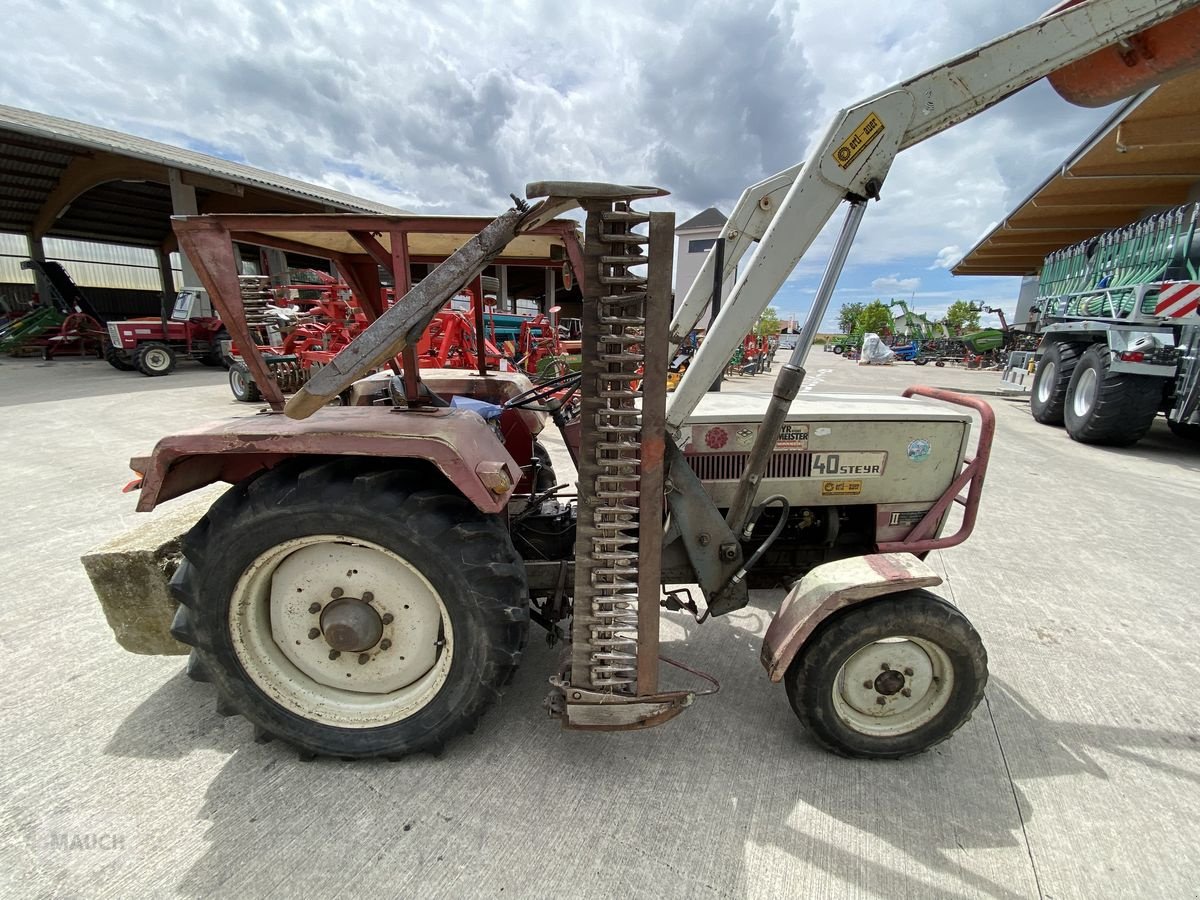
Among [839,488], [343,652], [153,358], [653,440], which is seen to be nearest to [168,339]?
[153,358]

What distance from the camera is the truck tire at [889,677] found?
5.71ft

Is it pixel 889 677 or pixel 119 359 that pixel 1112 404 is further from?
pixel 119 359

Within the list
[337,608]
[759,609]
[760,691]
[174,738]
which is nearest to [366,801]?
[337,608]

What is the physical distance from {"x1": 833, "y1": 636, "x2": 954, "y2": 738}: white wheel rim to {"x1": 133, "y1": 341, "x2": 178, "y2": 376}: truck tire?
14922 mm

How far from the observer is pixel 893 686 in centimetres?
179

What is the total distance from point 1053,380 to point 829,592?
27.2 feet

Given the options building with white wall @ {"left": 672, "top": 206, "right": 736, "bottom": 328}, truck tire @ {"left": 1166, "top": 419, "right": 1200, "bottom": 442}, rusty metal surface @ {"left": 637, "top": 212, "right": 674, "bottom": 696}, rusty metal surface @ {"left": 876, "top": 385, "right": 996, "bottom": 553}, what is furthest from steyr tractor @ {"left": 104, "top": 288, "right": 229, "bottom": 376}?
building with white wall @ {"left": 672, "top": 206, "right": 736, "bottom": 328}

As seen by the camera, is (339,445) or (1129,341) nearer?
(339,445)

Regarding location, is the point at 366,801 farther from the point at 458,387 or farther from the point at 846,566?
the point at 458,387

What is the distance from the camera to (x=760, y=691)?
220cm

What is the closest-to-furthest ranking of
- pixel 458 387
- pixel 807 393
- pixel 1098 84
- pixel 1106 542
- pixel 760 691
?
pixel 1098 84, pixel 760 691, pixel 807 393, pixel 458 387, pixel 1106 542

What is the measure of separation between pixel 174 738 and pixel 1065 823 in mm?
2867

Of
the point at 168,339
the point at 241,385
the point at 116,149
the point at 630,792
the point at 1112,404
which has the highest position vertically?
the point at 116,149

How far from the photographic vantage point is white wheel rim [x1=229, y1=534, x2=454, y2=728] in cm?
178
